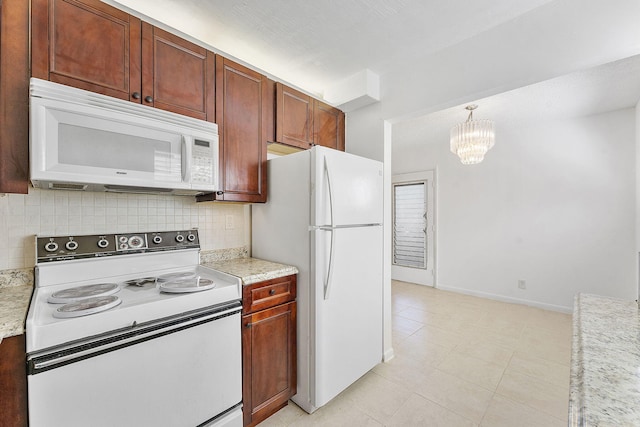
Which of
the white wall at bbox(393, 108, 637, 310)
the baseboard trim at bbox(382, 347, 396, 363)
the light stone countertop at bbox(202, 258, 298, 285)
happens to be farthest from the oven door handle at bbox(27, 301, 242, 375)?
the white wall at bbox(393, 108, 637, 310)

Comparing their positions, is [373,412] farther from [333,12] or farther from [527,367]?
[333,12]

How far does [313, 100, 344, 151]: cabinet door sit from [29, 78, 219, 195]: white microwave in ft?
3.19

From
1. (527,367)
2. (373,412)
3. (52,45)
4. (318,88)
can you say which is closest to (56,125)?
(52,45)

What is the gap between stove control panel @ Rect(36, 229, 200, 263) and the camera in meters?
1.46

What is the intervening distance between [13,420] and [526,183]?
16.1ft

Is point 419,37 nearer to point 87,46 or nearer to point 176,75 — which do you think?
point 176,75

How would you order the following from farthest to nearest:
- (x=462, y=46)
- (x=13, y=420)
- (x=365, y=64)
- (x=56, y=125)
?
(x=365, y=64) → (x=462, y=46) → (x=56, y=125) → (x=13, y=420)

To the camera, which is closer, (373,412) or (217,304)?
(217,304)

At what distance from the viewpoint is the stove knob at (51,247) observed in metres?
1.45

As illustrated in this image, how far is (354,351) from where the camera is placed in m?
1.99

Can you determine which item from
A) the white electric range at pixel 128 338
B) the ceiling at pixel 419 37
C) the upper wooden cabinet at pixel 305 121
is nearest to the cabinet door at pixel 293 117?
the upper wooden cabinet at pixel 305 121

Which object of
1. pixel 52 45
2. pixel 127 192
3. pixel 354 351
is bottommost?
pixel 354 351

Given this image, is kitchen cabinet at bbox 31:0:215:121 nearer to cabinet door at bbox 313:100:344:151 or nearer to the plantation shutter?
cabinet door at bbox 313:100:344:151

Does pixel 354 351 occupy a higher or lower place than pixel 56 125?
lower
